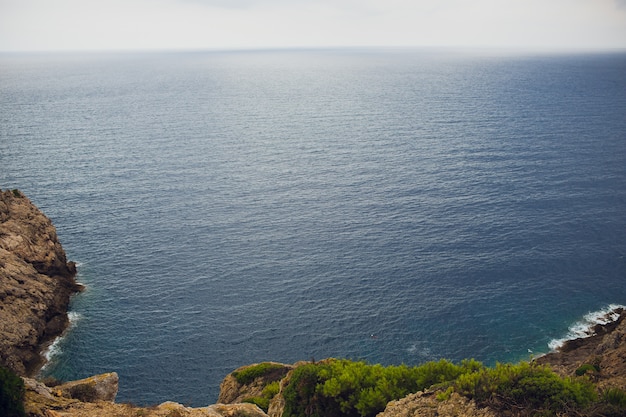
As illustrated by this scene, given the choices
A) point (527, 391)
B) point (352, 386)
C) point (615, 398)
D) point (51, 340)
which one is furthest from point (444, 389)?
point (51, 340)

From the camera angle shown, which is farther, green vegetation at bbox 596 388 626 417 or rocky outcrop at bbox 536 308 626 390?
rocky outcrop at bbox 536 308 626 390

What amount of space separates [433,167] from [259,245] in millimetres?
63177

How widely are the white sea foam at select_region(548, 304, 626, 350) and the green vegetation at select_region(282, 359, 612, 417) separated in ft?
128

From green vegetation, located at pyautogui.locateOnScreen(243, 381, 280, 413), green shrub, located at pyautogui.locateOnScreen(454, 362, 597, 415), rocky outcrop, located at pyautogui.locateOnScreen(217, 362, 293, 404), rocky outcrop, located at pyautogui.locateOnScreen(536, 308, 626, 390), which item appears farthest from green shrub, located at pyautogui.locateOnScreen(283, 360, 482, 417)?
rocky outcrop, located at pyautogui.locateOnScreen(536, 308, 626, 390)

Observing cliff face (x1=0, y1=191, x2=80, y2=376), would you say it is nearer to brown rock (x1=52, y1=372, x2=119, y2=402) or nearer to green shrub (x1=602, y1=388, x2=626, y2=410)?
brown rock (x1=52, y1=372, x2=119, y2=402)

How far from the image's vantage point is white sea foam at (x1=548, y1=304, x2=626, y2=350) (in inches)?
2879

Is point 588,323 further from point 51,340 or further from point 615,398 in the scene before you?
point 51,340

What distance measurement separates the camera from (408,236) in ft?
333

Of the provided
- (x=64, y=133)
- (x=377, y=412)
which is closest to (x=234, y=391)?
(x=377, y=412)

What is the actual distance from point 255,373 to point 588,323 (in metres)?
55.9

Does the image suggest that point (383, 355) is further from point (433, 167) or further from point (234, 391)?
point (433, 167)

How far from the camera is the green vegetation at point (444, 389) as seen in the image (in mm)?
28672

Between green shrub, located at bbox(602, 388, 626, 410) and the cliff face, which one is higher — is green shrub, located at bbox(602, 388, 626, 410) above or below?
above

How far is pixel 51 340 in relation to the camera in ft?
244
